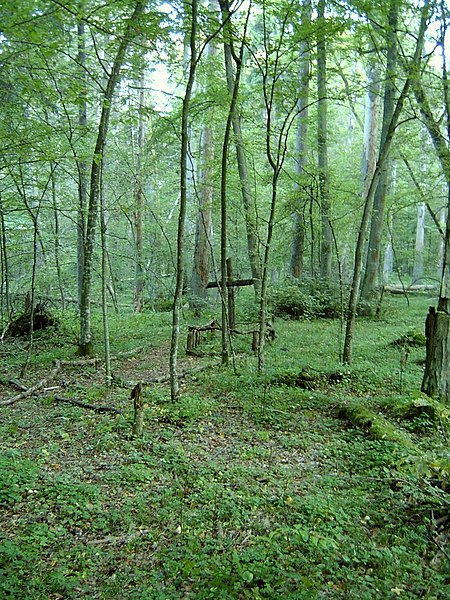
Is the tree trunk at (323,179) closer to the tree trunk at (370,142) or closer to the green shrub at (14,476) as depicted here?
the tree trunk at (370,142)

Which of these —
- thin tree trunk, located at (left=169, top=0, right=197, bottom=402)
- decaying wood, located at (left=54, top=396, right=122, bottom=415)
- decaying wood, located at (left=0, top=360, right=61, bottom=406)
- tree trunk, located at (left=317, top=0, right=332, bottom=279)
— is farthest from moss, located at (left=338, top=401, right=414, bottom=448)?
tree trunk, located at (left=317, top=0, right=332, bottom=279)

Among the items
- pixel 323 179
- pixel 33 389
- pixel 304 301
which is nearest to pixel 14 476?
pixel 33 389

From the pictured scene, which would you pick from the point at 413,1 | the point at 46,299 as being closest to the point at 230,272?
the point at 46,299

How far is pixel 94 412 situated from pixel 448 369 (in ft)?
16.5

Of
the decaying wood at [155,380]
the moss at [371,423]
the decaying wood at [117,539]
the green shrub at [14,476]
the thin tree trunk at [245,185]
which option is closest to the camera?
the decaying wood at [117,539]

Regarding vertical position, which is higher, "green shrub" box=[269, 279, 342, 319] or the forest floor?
"green shrub" box=[269, 279, 342, 319]

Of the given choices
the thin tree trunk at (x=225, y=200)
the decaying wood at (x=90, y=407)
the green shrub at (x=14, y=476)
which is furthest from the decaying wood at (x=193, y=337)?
the green shrub at (x=14, y=476)

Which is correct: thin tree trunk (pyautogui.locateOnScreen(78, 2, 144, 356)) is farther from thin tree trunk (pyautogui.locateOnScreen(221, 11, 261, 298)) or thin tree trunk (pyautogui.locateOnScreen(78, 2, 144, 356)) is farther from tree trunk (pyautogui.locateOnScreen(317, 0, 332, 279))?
tree trunk (pyautogui.locateOnScreen(317, 0, 332, 279))

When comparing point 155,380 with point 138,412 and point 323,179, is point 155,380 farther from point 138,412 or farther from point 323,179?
point 323,179

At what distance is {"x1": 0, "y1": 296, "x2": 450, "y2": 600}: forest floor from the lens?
118 inches

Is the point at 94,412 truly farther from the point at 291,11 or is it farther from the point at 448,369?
the point at 291,11

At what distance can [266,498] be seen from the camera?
4.08 m

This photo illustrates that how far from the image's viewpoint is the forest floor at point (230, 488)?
2.99 meters

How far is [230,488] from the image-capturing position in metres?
4.24
